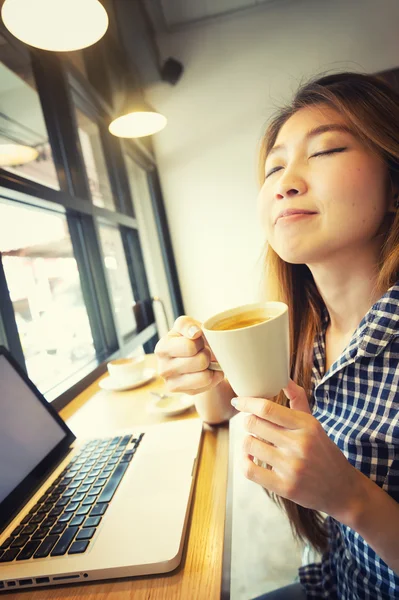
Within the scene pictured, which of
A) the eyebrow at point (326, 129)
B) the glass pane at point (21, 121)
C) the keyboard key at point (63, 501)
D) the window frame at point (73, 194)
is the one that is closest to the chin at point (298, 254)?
the eyebrow at point (326, 129)

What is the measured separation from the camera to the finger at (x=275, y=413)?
0.48 m

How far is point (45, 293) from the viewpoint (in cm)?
175

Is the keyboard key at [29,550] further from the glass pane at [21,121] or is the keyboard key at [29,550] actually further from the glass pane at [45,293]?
the glass pane at [21,121]

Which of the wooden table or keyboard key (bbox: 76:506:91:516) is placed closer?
the wooden table

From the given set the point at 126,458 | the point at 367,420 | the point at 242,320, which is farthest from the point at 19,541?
the point at 367,420

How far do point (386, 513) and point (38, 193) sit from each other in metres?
1.48

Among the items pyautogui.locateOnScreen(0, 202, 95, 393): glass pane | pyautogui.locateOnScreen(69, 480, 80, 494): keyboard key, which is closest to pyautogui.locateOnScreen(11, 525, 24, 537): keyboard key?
pyautogui.locateOnScreen(69, 480, 80, 494): keyboard key

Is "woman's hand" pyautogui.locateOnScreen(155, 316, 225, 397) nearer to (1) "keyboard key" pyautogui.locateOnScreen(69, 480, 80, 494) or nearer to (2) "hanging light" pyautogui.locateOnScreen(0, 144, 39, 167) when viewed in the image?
(1) "keyboard key" pyautogui.locateOnScreen(69, 480, 80, 494)

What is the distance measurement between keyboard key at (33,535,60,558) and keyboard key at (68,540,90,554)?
3 centimetres

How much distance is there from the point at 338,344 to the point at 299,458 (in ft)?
1.76

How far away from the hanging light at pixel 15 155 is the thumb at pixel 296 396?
3.97ft

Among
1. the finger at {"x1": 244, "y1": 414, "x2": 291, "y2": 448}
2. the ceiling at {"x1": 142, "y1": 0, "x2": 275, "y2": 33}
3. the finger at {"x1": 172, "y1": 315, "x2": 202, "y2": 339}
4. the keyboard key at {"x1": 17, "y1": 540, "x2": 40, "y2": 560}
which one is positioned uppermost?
the ceiling at {"x1": 142, "y1": 0, "x2": 275, "y2": 33}

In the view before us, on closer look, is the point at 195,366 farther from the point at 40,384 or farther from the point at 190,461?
the point at 40,384

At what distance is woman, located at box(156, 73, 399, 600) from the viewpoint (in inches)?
20.7
